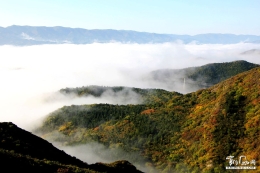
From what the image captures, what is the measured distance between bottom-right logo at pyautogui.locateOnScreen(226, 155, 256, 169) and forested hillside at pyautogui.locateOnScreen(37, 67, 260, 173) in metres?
1.22

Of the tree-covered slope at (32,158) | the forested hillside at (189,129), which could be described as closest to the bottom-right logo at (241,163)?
the forested hillside at (189,129)

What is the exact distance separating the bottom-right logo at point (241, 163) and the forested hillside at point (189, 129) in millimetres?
1216

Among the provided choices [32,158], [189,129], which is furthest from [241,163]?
[32,158]

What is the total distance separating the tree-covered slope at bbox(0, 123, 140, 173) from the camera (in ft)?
116

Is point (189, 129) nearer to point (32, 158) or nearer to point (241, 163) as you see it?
point (241, 163)

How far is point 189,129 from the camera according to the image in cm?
9656

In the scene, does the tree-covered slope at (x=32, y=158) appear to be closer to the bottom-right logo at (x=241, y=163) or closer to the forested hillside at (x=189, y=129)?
the bottom-right logo at (x=241, y=163)

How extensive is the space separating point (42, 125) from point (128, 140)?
8217cm

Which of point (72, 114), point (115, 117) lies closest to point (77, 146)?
point (115, 117)

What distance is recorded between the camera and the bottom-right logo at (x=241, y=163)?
65775mm

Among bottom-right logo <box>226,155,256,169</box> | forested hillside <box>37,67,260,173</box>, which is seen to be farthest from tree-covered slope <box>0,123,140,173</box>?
forested hillside <box>37,67,260,173</box>

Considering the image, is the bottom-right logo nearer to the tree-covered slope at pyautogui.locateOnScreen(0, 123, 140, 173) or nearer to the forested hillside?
the forested hillside

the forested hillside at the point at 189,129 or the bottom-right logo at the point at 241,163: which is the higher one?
the forested hillside at the point at 189,129

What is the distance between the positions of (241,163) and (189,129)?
2849cm
